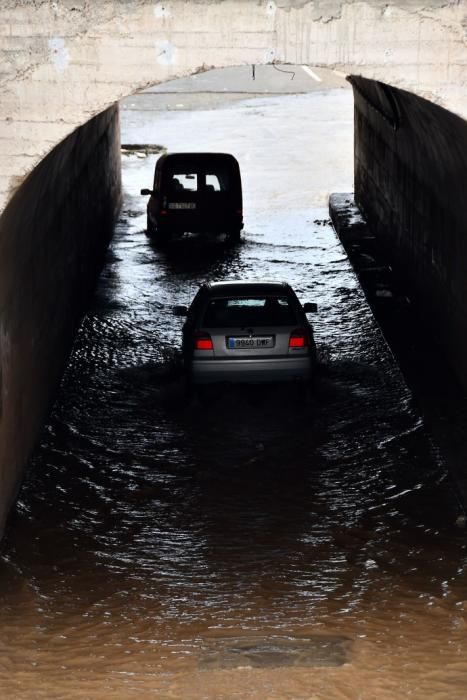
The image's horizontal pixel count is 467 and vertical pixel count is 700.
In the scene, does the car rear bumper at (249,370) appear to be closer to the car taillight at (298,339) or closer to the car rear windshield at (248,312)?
the car taillight at (298,339)

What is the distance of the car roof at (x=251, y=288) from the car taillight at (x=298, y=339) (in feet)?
2.27

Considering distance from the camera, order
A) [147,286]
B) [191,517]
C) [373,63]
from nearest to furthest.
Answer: [373,63] → [191,517] → [147,286]

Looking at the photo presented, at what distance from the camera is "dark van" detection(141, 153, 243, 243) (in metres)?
23.7

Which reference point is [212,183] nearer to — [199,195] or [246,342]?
[199,195]

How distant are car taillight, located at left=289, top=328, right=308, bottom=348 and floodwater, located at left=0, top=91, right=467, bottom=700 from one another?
798mm

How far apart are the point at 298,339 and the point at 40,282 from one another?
3.14 metres

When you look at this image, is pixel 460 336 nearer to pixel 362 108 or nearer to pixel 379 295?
pixel 379 295

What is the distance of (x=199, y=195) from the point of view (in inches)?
931

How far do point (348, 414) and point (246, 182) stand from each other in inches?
732

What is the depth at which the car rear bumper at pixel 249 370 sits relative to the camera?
14.0 metres

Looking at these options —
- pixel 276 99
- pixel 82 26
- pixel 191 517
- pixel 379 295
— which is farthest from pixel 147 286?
pixel 276 99

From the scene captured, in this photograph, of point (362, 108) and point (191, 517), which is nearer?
point (191, 517)

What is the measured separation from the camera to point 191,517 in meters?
11.2

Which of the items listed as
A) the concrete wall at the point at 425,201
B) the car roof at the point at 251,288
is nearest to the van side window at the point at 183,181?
the concrete wall at the point at 425,201
